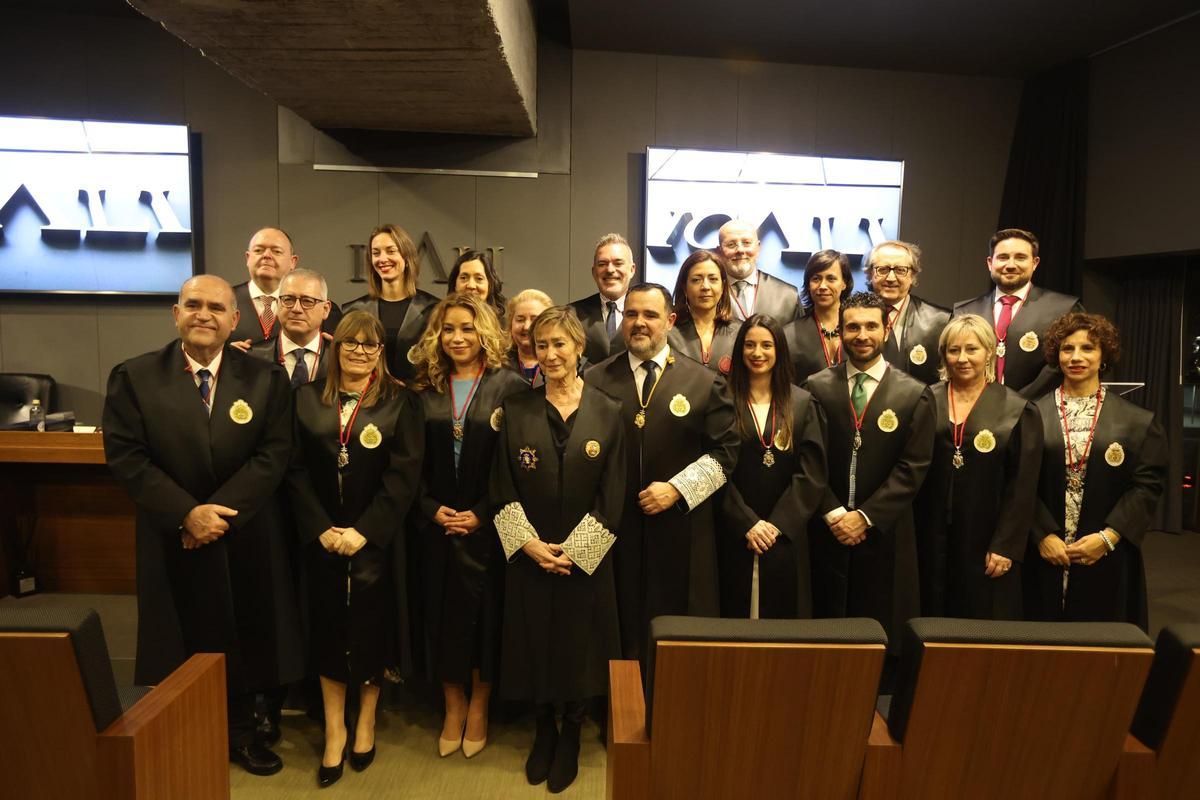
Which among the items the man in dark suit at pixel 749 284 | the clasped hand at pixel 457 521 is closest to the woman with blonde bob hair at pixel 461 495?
the clasped hand at pixel 457 521

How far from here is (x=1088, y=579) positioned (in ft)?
8.93

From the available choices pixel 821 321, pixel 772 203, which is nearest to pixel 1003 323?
pixel 821 321

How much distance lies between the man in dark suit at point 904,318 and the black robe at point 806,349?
352 mm

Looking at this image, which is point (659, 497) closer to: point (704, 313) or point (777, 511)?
point (777, 511)

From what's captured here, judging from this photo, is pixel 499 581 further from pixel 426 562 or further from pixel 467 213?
→ pixel 467 213

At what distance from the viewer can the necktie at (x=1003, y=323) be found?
11.8 ft

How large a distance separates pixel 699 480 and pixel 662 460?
177 millimetres

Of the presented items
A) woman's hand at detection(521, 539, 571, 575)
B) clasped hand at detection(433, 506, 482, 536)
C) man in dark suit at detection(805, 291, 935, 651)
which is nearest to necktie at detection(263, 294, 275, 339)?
clasped hand at detection(433, 506, 482, 536)

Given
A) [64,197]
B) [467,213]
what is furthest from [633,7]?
[64,197]

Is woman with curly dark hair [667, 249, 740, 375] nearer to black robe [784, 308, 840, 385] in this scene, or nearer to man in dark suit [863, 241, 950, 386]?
black robe [784, 308, 840, 385]

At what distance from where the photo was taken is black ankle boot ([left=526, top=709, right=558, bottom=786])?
2461mm

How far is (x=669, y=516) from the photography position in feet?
8.56

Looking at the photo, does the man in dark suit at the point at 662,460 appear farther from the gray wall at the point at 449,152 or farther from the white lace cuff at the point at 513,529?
the gray wall at the point at 449,152

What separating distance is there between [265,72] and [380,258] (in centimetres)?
126
